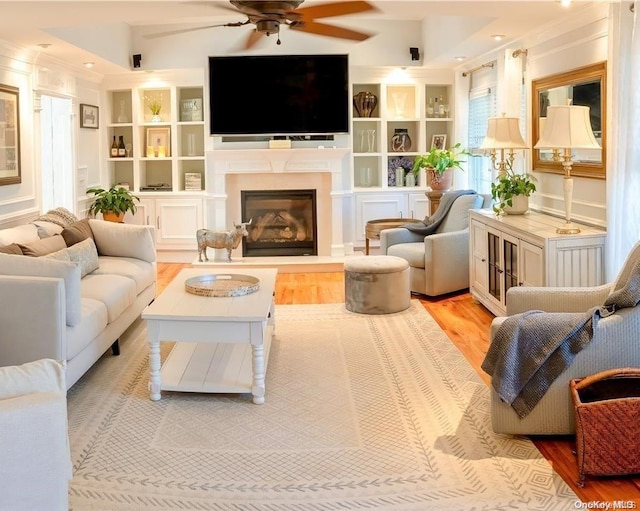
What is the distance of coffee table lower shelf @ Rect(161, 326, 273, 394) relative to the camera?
386 cm

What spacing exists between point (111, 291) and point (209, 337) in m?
1.14

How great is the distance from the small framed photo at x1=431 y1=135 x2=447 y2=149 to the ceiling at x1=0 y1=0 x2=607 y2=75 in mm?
1539

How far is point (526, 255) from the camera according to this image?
470cm

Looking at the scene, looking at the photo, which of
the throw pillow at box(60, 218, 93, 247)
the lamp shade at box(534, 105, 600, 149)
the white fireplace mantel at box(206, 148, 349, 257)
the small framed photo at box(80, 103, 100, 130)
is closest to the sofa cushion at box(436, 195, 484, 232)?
the white fireplace mantel at box(206, 148, 349, 257)

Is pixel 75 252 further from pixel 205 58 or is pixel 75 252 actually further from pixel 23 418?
pixel 205 58

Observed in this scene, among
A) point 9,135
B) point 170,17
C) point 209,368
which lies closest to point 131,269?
point 209,368

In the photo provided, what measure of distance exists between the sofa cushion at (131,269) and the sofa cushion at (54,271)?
1.29 metres

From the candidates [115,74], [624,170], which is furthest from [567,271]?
[115,74]

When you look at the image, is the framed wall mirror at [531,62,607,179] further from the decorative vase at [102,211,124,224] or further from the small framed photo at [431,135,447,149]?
the decorative vase at [102,211,124,224]

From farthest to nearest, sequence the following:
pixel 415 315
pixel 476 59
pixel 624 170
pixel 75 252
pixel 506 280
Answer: pixel 476 59, pixel 415 315, pixel 506 280, pixel 75 252, pixel 624 170

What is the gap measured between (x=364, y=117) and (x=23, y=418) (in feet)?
22.8

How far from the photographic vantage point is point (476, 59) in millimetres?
7449

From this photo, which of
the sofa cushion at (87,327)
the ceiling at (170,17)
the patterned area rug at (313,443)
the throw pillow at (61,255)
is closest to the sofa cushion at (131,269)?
the throw pillow at (61,255)

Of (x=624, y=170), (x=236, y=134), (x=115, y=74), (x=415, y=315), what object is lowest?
(x=415, y=315)
